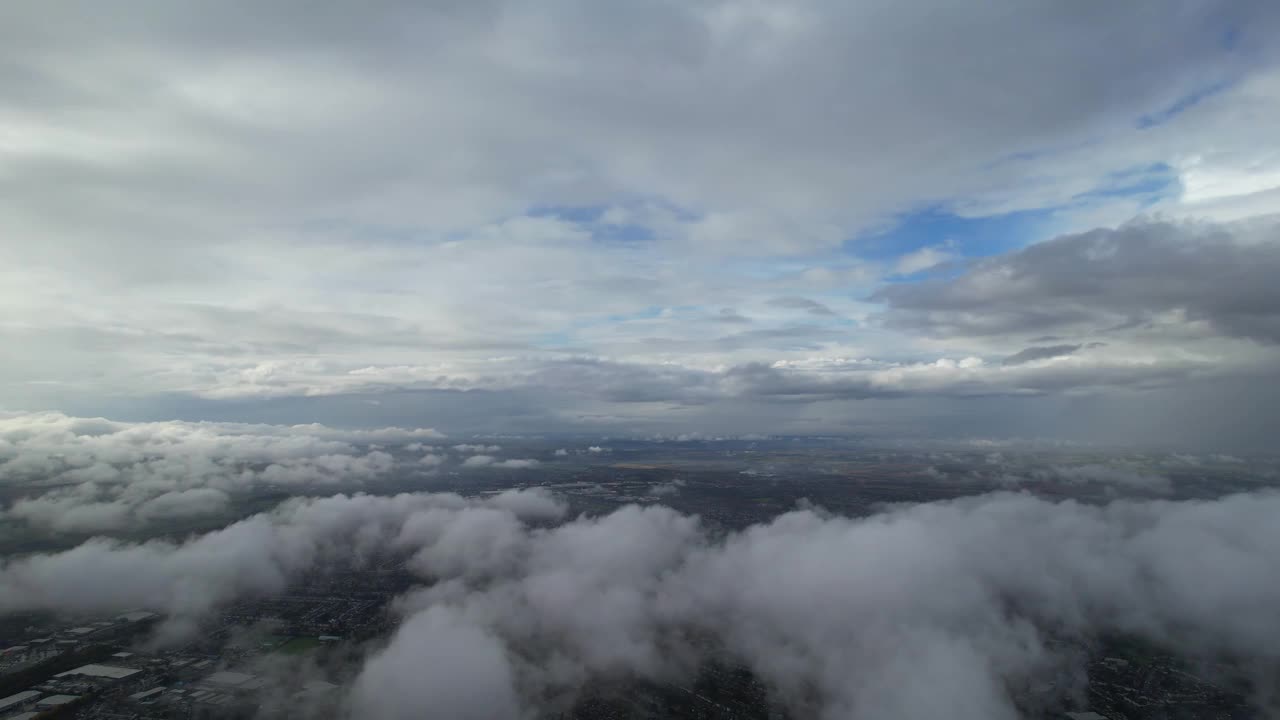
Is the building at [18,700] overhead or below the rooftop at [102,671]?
overhead

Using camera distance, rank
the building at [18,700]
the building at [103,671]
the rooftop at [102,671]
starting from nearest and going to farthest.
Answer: the building at [18,700] → the building at [103,671] → the rooftop at [102,671]

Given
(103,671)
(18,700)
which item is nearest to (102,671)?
(103,671)

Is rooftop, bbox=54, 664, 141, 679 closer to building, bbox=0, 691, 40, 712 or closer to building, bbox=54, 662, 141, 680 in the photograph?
building, bbox=54, 662, 141, 680

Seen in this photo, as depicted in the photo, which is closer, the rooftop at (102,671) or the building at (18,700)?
the building at (18,700)

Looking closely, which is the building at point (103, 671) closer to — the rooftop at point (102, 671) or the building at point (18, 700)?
the rooftop at point (102, 671)

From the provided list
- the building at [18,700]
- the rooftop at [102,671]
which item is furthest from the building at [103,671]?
the building at [18,700]

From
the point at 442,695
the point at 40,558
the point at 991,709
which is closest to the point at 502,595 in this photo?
the point at 442,695

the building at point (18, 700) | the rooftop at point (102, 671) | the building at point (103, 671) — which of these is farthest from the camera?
the rooftop at point (102, 671)

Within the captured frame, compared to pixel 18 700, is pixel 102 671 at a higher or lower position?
lower

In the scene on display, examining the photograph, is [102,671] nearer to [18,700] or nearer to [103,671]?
[103,671]

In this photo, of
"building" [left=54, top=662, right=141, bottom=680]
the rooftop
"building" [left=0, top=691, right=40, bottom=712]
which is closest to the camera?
"building" [left=0, top=691, right=40, bottom=712]

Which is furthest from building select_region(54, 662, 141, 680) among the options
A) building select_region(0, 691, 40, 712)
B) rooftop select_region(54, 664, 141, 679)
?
building select_region(0, 691, 40, 712)
